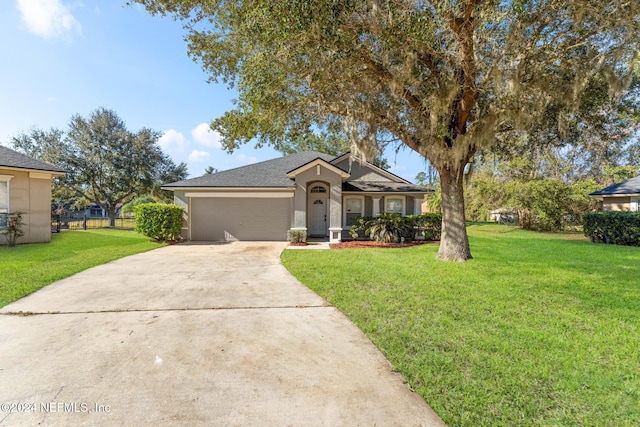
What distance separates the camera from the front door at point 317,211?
13.8 metres

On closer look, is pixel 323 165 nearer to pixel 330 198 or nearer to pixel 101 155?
pixel 330 198

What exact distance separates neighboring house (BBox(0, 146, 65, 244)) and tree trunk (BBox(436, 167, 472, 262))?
1500cm

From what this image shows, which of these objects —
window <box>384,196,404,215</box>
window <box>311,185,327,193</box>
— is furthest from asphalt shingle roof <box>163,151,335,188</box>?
window <box>384,196,404,215</box>

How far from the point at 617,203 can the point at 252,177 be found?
20.3 meters

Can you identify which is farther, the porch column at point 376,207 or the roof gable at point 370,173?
the roof gable at point 370,173

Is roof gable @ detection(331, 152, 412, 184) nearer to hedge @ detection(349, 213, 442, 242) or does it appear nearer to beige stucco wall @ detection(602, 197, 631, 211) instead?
hedge @ detection(349, 213, 442, 242)

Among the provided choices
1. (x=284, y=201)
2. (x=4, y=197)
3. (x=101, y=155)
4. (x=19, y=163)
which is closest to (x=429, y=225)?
(x=284, y=201)

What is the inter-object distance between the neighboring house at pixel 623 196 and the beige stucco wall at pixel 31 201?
27521mm

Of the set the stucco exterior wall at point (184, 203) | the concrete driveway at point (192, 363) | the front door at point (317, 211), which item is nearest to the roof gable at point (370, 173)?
the front door at point (317, 211)

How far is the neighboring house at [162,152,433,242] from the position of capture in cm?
1216

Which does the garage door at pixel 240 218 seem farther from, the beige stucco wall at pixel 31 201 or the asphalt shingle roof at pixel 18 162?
the asphalt shingle roof at pixel 18 162

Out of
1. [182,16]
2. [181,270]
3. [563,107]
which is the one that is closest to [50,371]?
[181,270]

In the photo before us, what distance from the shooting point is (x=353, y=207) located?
13.7 metres

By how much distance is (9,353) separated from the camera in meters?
2.95
